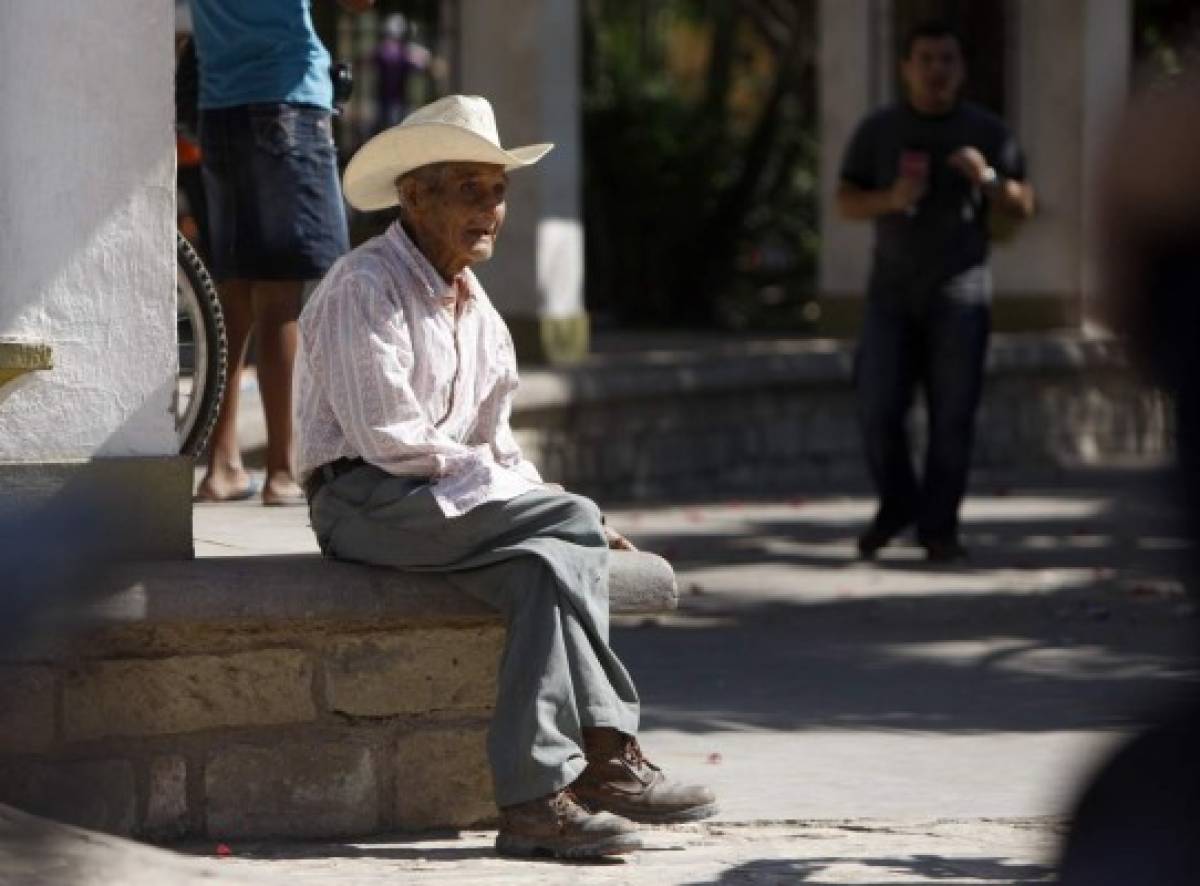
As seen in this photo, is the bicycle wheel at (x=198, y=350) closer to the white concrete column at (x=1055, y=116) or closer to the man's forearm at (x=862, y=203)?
the man's forearm at (x=862, y=203)

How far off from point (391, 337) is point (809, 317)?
44.2 ft

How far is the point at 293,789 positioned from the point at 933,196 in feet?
16.3

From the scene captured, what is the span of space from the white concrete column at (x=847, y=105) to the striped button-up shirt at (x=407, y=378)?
9.93m

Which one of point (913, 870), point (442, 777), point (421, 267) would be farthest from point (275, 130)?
point (913, 870)

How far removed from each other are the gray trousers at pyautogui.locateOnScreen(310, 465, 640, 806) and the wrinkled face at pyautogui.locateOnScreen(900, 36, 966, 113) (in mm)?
4896

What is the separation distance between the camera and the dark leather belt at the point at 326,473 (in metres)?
6.04

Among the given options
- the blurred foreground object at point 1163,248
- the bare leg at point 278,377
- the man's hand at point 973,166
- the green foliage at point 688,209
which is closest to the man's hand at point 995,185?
the man's hand at point 973,166

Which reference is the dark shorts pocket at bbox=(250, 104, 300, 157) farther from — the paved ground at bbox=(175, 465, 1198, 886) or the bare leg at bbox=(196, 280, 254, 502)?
the paved ground at bbox=(175, 465, 1198, 886)

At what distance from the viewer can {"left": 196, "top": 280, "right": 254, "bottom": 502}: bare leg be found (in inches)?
306

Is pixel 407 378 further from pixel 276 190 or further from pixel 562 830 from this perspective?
pixel 276 190

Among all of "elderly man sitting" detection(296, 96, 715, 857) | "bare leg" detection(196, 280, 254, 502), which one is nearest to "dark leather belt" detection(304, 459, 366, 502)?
"elderly man sitting" detection(296, 96, 715, 857)

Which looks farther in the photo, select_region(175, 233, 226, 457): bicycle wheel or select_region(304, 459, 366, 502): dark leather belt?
select_region(175, 233, 226, 457): bicycle wheel

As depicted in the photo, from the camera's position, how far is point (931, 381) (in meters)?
10.6

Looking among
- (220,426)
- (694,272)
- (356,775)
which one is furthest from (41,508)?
(694,272)
